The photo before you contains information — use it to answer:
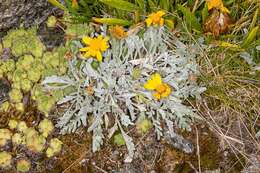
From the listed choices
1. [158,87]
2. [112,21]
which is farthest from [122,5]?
[158,87]

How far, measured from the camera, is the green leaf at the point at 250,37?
2.13 metres

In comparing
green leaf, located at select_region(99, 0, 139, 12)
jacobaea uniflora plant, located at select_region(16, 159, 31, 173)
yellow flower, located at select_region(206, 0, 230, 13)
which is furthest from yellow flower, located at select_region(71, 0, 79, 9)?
jacobaea uniflora plant, located at select_region(16, 159, 31, 173)

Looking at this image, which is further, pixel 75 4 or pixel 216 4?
pixel 75 4

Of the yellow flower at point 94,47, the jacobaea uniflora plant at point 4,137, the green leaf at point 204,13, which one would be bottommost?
the jacobaea uniflora plant at point 4,137

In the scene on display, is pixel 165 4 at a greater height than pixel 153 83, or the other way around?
pixel 165 4

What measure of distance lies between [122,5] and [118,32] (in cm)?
13

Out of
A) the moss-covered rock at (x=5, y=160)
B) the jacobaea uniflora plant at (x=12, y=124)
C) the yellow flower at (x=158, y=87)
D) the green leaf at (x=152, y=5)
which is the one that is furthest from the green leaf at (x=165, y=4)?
the moss-covered rock at (x=5, y=160)

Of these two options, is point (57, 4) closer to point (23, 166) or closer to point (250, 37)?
point (23, 166)

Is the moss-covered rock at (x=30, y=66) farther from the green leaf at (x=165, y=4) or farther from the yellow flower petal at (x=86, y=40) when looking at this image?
the green leaf at (x=165, y=4)

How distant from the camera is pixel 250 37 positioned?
2.17 m

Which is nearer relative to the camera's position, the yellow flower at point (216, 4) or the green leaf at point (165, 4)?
the yellow flower at point (216, 4)

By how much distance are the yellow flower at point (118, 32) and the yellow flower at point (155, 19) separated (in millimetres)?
132

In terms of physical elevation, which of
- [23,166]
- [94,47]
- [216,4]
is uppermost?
[216,4]

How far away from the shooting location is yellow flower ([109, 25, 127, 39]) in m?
2.25
